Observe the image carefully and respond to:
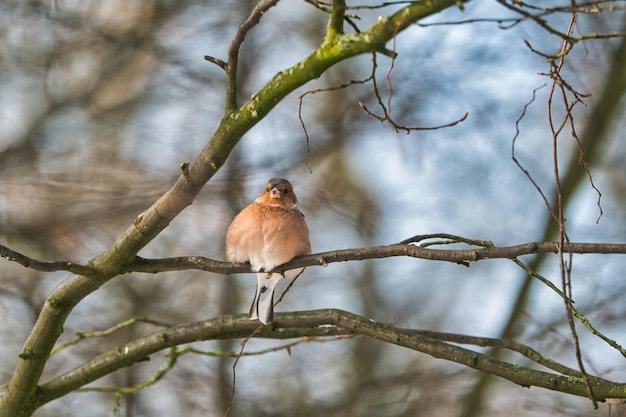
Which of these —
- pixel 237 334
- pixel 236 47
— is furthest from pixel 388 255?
pixel 237 334

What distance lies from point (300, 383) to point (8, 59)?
4.42 m

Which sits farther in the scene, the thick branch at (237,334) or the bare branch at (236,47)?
the thick branch at (237,334)

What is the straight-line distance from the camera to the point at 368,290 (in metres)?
8.72

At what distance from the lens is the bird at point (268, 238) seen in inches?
174

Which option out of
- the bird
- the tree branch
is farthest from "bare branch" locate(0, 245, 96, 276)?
the bird

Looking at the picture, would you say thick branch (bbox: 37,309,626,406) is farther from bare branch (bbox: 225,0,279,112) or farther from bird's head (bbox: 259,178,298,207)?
bare branch (bbox: 225,0,279,112)

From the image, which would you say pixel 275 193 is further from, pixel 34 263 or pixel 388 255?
pixel 34 263

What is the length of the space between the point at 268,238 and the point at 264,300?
43 cm

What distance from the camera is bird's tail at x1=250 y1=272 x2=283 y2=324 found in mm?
4414

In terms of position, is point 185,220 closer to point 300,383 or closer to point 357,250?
point 300,383

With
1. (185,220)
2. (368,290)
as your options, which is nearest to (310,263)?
(185,220)

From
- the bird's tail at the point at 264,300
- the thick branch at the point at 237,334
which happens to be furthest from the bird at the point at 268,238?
the thick branch at the point at 237,334

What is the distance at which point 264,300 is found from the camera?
4.66 m

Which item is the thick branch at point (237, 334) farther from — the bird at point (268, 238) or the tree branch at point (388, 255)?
the tree branch at point (388, 255)
